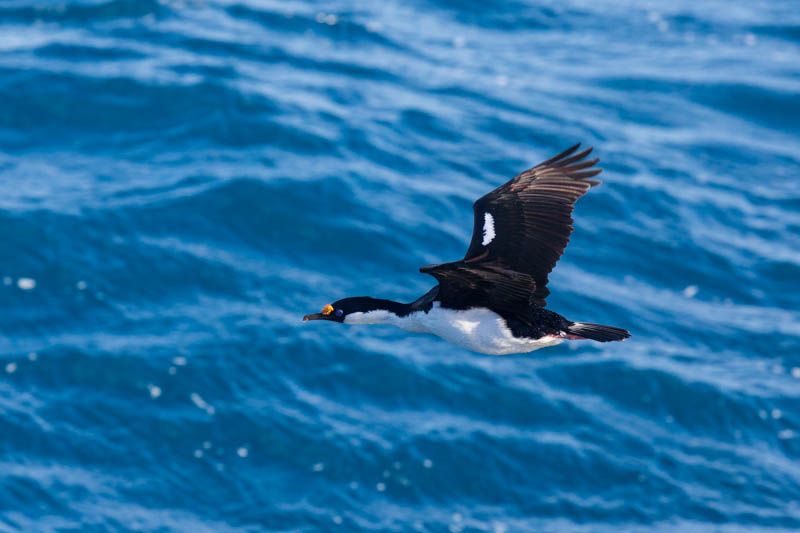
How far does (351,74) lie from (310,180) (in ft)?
23.3

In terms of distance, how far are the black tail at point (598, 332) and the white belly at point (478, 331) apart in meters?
0.19

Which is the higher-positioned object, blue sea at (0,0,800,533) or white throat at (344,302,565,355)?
white throat at (344,302,565,355)

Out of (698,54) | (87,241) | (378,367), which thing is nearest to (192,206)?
(87,241)

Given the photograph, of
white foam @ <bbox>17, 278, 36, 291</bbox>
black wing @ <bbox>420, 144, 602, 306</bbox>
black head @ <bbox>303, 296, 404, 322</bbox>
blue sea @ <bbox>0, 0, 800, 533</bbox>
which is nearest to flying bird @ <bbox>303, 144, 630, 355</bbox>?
black wing @ <bbox>420, 144, 602, 306</bbox>

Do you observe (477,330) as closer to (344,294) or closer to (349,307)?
(349,307)

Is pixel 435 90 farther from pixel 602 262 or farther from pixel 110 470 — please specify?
pixel 110 470

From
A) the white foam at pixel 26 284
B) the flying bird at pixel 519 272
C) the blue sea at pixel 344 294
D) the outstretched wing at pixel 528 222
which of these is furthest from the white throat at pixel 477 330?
the white foam at pixel 26 284

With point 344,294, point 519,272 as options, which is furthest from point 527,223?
point 344,294

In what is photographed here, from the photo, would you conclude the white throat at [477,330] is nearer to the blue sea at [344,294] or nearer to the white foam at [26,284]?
the blue sea at [344,294]

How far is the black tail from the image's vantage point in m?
10.0

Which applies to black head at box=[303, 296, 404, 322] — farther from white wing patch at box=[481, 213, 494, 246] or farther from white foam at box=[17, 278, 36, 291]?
white foam at box=[17, 278, 36, 291]

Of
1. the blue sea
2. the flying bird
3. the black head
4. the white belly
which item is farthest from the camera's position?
the blue sea

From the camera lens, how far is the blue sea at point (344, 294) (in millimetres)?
21422

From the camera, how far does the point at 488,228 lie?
400 inches
